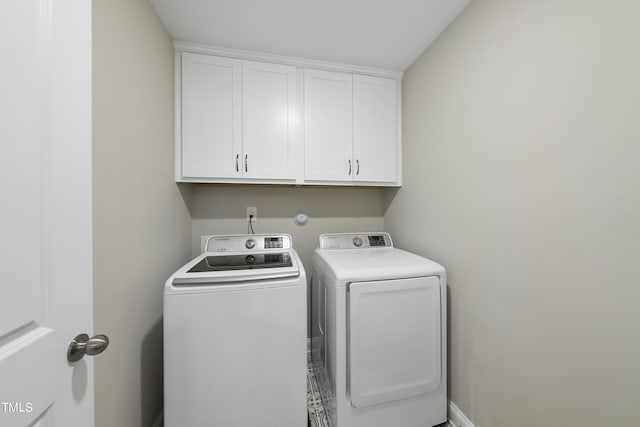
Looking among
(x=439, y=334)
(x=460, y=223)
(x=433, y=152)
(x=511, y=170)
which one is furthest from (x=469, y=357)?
(x=433, y=152)

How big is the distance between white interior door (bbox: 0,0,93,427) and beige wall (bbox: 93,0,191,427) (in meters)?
0.33

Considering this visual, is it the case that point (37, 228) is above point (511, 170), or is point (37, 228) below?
below

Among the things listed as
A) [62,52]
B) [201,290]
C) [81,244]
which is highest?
[62,52]

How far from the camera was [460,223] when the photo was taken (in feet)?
4.56

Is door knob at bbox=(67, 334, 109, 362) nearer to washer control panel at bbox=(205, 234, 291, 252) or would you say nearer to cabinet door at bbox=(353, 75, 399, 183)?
washer control panel at bbox=(205, 234, 291, 252)

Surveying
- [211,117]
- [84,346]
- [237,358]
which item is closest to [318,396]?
[237,358]

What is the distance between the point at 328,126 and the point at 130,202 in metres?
1.40

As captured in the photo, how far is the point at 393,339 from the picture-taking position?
1.29m

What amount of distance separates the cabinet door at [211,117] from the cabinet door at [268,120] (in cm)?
6

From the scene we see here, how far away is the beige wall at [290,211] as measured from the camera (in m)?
1.98

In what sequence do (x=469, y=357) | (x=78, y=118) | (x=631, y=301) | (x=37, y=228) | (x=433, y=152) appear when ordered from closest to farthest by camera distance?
1. (x=37, y=228)
2. (x=78, y=118)
3. (x=631, y=301)
4. (x=469, y=357)
5. (x=433, y=152)

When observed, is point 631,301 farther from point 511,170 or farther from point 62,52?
point 62,52

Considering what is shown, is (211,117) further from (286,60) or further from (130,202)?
(130,202)

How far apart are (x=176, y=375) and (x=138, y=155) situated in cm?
107
